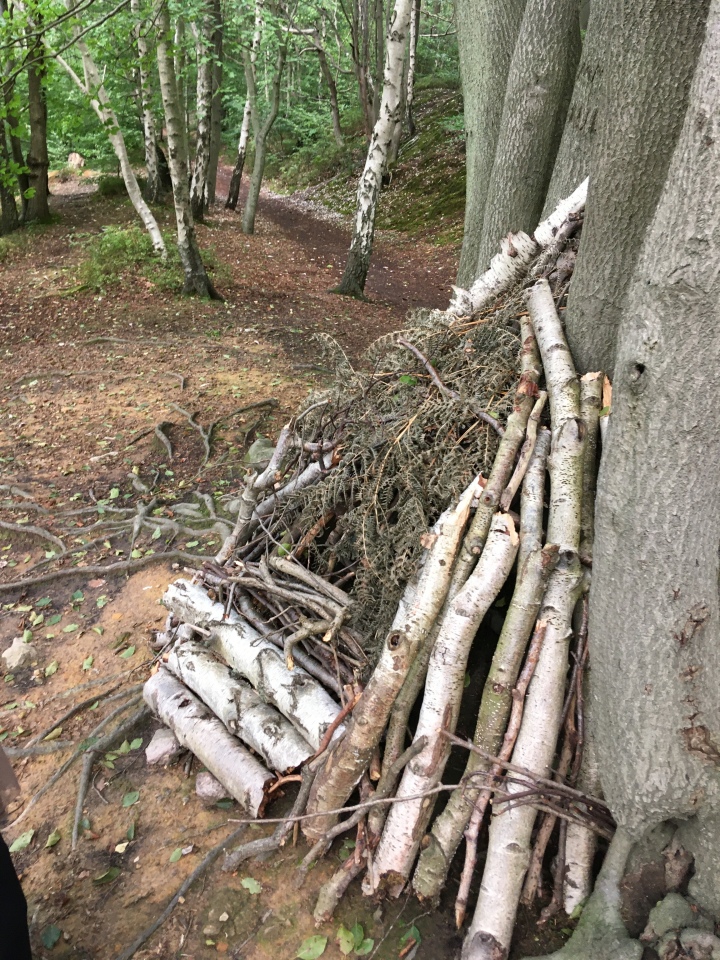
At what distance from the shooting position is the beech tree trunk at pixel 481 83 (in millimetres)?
5301

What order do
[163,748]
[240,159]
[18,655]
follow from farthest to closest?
[240,159], [18,655], [163,748]

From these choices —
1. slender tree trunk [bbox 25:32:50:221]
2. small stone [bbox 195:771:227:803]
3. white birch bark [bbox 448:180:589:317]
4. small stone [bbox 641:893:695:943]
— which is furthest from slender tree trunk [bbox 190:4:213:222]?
small stone [bbox 641:893:695:943]

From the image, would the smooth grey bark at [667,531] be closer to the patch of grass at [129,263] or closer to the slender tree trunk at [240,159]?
the patch of grass at [129,263]

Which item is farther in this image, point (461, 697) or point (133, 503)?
point (133, 503)

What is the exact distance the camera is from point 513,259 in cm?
404

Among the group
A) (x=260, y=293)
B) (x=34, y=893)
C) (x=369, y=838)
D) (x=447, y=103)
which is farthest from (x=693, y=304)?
(x=447, y=103)

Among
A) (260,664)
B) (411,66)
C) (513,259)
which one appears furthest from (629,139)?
(411,66)

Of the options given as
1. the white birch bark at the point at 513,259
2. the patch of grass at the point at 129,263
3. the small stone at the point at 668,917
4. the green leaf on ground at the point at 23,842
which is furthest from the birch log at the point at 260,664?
the patch of grass at the point at 129,263

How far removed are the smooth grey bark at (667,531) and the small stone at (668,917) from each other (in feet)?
0.24

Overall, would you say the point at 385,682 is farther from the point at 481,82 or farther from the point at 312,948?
the point at 481,82

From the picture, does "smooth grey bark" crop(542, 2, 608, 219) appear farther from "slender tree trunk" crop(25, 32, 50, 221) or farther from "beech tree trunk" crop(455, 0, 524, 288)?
"slender tree trunk" crop(25, 32, 50, 221)

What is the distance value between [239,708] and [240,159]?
60.9 ft

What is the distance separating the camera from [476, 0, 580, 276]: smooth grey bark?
182 inches

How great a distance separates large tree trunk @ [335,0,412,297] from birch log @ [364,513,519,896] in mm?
9652
